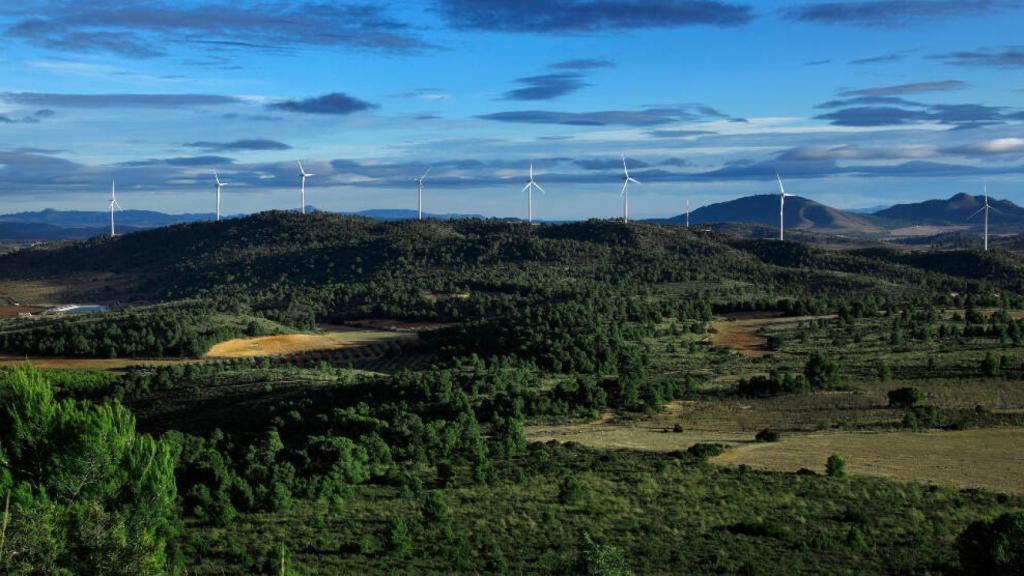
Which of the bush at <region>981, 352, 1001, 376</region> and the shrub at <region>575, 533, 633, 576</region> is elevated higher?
the bush at <region>981, 352, 1001, 376</region>

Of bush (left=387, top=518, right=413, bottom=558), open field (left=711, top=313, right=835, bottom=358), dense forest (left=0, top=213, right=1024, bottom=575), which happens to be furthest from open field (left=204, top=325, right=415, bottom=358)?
bush (left=387, top=518, right=413, bottom=558)

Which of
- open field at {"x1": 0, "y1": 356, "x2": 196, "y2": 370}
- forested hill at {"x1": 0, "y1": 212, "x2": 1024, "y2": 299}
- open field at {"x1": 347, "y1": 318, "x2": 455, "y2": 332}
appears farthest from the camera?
forested hill at {"x1": 0, "y1": 212, "x2": 1024, "y2": 299}

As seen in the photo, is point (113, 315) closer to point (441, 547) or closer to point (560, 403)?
point (560, 403)

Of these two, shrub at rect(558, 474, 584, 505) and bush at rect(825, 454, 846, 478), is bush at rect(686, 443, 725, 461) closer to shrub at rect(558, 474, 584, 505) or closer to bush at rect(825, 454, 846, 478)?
bush at rect(825, 454, 846, 478)

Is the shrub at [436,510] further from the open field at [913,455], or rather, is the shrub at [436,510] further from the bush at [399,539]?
the open field at [913,455]

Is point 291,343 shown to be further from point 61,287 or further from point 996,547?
point 61,287

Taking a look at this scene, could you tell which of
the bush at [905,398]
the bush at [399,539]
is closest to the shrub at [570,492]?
the bush at [399,539]
